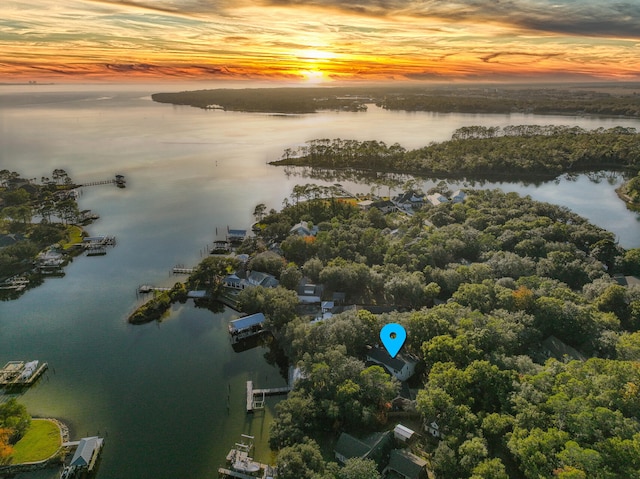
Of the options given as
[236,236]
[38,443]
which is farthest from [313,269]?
[38,443]

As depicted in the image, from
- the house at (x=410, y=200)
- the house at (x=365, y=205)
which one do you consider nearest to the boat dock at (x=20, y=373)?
the house at (x=365, y=205)

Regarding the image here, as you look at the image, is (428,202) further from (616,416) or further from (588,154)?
(588,154)

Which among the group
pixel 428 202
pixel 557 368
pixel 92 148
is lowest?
pixel 92 148

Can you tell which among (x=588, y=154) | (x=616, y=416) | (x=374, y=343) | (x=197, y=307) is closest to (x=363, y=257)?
(x=374, y=343)

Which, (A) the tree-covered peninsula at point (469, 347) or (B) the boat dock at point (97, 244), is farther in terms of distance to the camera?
(B) the boat dock at point (97, 244)

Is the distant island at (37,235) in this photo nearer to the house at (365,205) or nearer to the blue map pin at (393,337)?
the house at (365,205)

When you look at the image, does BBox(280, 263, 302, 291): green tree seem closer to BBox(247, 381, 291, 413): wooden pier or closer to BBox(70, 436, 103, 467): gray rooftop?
BBox(247, 381, 291, 413): wooden pier

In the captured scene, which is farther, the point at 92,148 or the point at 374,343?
the point at 92,148
